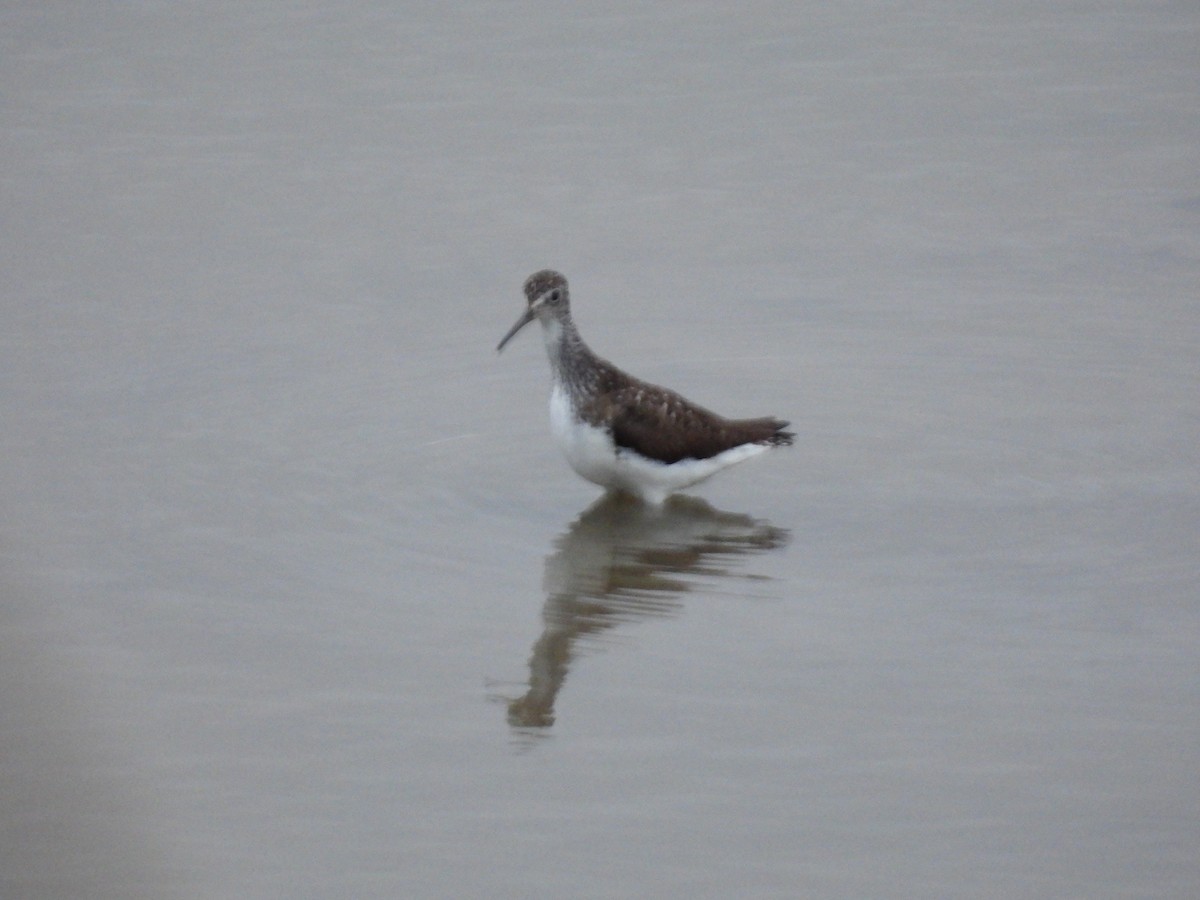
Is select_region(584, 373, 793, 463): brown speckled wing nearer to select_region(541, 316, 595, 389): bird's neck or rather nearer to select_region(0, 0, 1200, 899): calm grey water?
select_region(541, 316, 595, 389): bird's neck

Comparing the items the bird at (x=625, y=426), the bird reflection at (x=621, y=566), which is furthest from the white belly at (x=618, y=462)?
the bird reflection at (x=621, y=566)

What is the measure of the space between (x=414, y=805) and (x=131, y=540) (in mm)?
3240

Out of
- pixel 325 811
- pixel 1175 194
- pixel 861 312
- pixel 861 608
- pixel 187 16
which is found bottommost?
pixel 325 811

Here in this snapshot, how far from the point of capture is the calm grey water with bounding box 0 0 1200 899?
7609 mm

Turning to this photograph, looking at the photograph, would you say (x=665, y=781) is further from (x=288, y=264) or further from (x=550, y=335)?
(x=288, y=264)

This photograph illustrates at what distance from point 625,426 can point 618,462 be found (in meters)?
0.21

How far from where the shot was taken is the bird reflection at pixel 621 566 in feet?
29.7

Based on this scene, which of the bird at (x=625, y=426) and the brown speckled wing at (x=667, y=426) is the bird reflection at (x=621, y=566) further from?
the brown speckled wing at (x=667, y=426)

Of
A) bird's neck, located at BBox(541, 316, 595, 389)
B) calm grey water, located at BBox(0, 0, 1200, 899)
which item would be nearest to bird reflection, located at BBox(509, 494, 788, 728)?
calm grey water, located at BBox(0, 0, 1200, 899)

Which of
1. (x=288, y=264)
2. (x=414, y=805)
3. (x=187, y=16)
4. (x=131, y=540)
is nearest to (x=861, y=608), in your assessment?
(x=414, y=805)

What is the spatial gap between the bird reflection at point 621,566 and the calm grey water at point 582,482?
4cm

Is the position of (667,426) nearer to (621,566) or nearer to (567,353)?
(567,353)

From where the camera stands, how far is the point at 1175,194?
15.4 m

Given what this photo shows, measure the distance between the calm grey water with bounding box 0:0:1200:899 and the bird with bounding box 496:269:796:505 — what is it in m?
0.28
